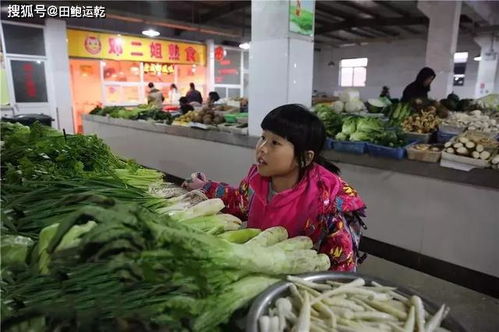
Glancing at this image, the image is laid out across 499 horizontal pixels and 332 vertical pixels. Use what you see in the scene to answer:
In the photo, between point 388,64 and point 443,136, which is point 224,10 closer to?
point 443,136

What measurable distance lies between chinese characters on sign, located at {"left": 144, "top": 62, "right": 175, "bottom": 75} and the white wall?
9.67m

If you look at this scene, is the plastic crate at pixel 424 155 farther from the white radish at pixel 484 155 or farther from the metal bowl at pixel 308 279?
the metal bowl at pixel 308 279

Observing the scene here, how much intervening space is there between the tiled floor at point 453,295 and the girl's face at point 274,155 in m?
1.45

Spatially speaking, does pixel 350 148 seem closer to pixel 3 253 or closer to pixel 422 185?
pixel 422 185

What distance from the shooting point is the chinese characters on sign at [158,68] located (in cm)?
1270

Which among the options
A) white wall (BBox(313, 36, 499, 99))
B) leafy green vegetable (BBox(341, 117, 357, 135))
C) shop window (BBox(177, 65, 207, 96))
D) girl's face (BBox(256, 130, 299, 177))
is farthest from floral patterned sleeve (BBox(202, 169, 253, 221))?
white wall (BBox(313, 36, 499, 99))

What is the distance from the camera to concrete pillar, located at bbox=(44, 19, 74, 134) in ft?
33.6

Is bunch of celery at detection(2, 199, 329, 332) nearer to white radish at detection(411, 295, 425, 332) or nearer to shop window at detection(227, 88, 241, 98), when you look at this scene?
white radish at detection(411, 295, 425, 332)

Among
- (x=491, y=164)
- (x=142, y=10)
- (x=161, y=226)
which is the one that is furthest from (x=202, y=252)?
(x=142, y=10)

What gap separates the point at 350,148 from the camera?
399 cm

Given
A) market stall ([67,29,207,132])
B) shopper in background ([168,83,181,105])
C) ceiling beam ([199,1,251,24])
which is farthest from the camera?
shopper in background ([168,83,181,105])

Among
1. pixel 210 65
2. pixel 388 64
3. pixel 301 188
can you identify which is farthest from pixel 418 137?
pixel 388 64

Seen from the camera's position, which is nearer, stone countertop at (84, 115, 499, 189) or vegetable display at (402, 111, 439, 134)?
stone countertop at (84, 115, 499, 189)

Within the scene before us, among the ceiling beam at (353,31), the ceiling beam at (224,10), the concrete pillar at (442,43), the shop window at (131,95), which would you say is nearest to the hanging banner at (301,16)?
the concrete pillar at (442,43)
